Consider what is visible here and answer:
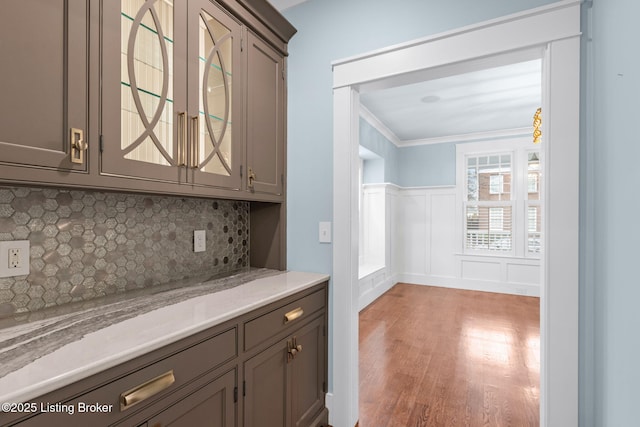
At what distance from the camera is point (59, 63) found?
0.99 m

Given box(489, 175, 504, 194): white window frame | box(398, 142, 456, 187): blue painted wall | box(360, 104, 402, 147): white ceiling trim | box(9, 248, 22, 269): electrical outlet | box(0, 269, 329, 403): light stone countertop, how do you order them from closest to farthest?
1. box(0, 269, 329, 403): light stone countertop
2. box(9, 248, 22, 269): electrical outlet
3. box(360, 104, 402, 147): white ceiling trim
4. box(489, 175, 504, 194): white window frame
5. box(398, 142, 456, 187): blue painted wall

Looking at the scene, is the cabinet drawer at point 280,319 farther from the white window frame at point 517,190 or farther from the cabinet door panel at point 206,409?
the white window frame at point 517,190

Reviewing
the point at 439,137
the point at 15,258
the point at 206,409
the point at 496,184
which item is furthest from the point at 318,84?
the point at 496,184

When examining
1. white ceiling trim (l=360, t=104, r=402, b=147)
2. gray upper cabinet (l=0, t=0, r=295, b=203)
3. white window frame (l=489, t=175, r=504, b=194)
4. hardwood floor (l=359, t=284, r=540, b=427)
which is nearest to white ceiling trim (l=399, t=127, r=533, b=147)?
white ceiling trim (l=360, t=104, r=402, b=147)

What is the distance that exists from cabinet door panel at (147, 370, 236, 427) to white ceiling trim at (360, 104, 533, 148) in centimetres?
390

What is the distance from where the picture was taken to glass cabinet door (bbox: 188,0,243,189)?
4.72 ft

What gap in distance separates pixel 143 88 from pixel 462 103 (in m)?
3.96

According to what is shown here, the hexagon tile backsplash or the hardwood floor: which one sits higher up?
the hexagon tile backsplash

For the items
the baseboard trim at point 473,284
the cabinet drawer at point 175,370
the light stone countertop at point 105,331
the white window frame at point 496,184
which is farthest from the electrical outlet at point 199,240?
the white window frame at point 496,184

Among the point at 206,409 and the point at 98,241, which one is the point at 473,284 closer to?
the point at 206,409

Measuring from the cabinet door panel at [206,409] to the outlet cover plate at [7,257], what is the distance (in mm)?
746

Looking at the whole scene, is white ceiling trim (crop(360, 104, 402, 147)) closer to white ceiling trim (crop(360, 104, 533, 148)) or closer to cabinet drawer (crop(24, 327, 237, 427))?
white ceiling trim (crop(360, 104, 533, 148))

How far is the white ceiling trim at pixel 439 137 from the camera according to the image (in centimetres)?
477

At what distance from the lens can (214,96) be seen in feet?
5.15
